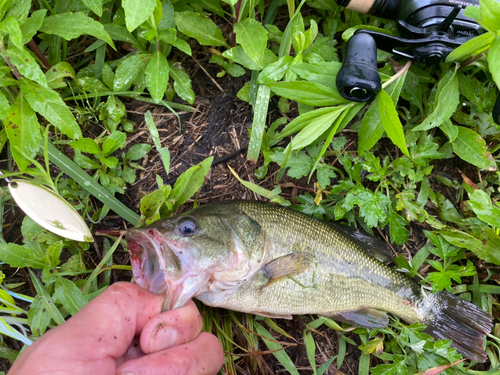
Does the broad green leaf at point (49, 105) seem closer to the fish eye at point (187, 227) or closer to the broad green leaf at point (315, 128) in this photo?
the fish eye at point (187, 227)

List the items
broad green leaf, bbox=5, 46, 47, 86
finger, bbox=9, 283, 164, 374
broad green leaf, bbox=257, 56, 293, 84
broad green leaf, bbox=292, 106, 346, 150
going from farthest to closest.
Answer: broad green leaf, bbox=257, 56, 293, 84 < broad green leaf, bbox=292, 106, 346, 150 < broad green leaf, bbox=5, 46, 47, 86 < finger, bbox=9, 283, 164, 374

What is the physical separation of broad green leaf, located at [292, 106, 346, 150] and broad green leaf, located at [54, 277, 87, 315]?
2.04 metres

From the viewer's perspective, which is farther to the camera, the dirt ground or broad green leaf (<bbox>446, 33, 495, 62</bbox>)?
the dirt ground

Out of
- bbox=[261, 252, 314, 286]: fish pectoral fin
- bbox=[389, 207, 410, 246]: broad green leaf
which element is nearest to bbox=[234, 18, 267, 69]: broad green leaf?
bbox=[261, 252, 314, 286]: fish pectoral fin

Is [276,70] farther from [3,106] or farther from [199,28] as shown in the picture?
[3,106]

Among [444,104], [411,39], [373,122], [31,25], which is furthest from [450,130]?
[31,25]

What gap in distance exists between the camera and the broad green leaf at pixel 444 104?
2791mm

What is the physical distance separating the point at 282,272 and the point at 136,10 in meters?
1.99

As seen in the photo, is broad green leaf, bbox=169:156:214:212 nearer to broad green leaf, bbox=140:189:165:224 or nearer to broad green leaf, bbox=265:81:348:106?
broad green leaf, bbox=140:189:165:224

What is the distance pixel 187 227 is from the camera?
7.66ft

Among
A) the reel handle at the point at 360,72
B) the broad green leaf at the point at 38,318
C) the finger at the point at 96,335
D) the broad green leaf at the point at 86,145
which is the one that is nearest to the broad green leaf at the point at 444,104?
the reel handle at the point at 360,72

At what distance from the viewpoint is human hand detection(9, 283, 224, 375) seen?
1.82 metres

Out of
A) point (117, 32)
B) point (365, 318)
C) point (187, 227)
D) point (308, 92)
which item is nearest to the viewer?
point (187, 227)

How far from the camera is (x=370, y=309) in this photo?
283cm
